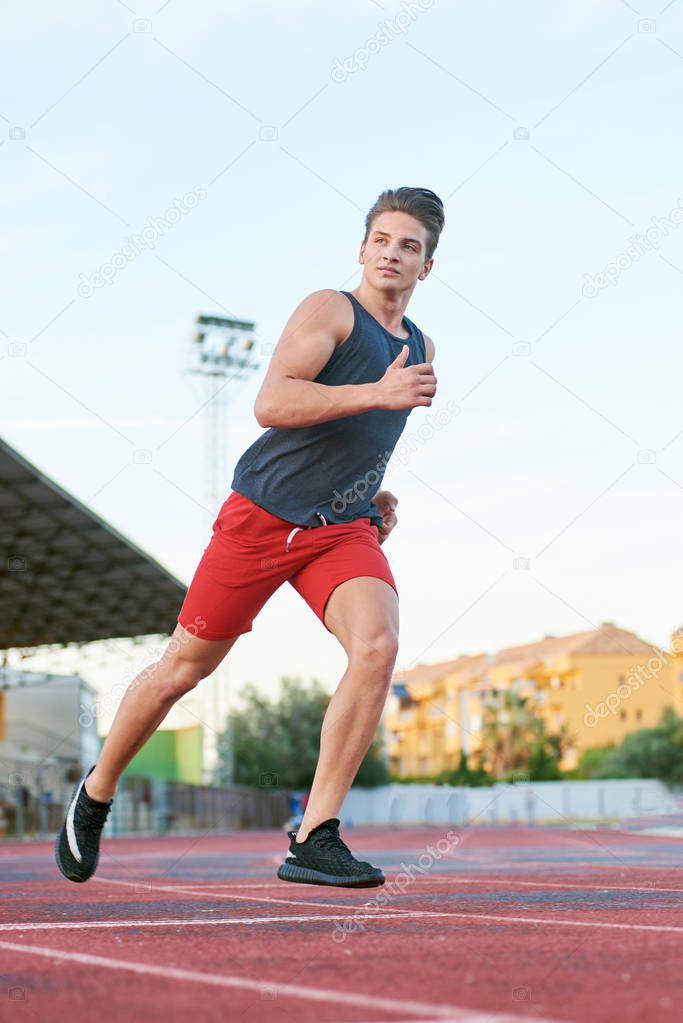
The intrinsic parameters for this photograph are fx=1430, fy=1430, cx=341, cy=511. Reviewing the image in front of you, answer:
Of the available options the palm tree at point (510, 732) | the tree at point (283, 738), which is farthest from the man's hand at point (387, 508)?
the palm tree at point (510, 732)

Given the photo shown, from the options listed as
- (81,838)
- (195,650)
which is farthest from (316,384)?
(81,838)

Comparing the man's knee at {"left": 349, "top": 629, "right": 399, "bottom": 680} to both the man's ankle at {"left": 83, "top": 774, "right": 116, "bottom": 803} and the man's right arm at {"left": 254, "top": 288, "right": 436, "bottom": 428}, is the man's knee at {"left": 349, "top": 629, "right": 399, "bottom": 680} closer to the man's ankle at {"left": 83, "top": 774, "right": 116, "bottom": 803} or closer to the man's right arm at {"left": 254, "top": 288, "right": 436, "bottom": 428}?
the man's right arm at {"left": 254, "top": 288, "right": 436, "bottom": 428}

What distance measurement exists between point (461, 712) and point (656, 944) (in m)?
103

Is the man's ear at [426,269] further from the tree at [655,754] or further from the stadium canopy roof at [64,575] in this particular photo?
the tree at [655,754]

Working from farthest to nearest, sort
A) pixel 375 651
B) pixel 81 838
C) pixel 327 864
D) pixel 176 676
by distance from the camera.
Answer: pixel 81 838 → pixel 176 676 → pixel 375 651 → pixel 327 864

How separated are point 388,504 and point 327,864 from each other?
1.39 meters

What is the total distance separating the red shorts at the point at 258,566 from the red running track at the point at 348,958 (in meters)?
0.92

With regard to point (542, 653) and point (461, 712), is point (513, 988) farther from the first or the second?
point (542, 653)

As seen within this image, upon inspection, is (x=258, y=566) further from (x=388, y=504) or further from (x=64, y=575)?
(x=64, y=575)

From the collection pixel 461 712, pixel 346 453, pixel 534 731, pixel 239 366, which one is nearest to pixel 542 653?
pixel 461 712

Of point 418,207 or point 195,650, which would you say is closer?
point 195,650

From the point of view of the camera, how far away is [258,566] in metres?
4.46

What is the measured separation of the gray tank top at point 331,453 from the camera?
177 inches

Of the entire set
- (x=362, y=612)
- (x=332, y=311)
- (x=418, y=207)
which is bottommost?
(x=362, y=612)
